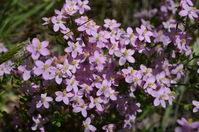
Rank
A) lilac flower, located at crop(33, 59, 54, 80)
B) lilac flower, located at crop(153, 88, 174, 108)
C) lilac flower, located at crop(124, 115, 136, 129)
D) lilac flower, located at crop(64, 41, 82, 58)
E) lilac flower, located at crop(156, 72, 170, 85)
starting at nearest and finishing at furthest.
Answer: lilac flower, located at crop(33, 59, 54, 80) < lilac flower, located at crop(64, 41, 82, 58) < lilac flower, located at crop(153, 88, 174, 108) < lilac flower, located at crop(156, 72, 170, 85) < lilac flower, located at crop(124, 115, 136, 129)

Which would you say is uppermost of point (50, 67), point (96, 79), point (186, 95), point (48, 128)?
point (50, 67)

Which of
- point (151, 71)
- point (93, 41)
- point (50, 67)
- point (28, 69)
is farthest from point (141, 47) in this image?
point (28, 69)

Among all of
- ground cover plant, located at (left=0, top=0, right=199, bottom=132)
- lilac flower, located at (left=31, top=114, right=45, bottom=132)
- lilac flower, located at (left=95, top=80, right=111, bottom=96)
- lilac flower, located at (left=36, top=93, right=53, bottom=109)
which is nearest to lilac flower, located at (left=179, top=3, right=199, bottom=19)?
ground cover plant, located at (left=0, top=0, right=199, bottom=132)

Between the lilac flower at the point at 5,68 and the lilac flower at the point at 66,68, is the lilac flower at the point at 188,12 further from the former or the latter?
the lilac flower at the point at 5,68

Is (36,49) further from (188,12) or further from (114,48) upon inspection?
(188,12)

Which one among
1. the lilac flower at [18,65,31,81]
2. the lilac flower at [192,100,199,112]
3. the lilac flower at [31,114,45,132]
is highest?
the lilac flower at [18,65,31,81]

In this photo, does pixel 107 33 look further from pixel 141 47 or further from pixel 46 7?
pixel 46 7

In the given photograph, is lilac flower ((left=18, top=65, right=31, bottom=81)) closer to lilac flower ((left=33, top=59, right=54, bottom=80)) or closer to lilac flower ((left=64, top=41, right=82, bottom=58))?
lilac flower ((left=33, top=59, right=54, bottom=80))

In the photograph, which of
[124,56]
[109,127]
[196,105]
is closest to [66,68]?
[124,56]

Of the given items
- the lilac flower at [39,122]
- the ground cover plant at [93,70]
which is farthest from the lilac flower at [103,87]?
the lilac flower at [39,122]
